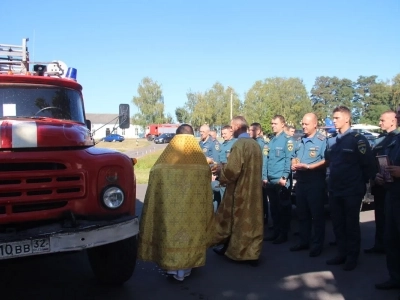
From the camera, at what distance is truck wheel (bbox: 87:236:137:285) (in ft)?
14.3

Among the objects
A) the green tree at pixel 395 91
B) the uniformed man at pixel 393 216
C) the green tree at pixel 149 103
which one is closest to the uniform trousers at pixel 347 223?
the uniformed man at pixel 393 216

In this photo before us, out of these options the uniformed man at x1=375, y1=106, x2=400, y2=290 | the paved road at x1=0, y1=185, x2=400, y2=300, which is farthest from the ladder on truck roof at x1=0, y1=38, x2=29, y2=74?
the uniformed man at x1=375, y1=106, x2=400, y2=290

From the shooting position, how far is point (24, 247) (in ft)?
11.2

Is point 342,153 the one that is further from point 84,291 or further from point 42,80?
point 42,80

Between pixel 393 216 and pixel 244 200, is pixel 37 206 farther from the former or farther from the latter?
pixel 393 216

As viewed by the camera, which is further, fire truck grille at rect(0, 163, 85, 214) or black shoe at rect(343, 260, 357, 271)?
black shoe at rect(343, 260, 357, 271)

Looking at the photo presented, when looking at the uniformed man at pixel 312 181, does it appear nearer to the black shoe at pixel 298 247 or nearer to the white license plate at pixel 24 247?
the black shoe at pixel 298 247

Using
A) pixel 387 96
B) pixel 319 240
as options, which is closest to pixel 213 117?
pixel 387 96

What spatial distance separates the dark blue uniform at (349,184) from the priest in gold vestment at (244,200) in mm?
929

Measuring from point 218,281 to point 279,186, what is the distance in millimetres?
2345

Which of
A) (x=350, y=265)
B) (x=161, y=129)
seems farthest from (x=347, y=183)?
(x=161, y=129)

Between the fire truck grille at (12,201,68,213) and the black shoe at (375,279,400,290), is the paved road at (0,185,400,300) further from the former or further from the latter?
the fire truck grille at (12,201,68,213)

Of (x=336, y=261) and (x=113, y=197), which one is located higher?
(x=113, y=197)

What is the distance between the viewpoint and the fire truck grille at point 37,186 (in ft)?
11.8
